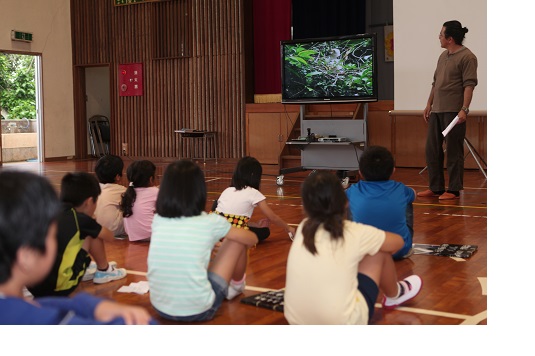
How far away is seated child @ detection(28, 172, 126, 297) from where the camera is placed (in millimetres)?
2627

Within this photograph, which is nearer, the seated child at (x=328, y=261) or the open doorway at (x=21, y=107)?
the seated child at (x=328, y=261)

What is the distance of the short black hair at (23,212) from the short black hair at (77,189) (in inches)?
67.2

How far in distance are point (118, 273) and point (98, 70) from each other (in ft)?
34.0

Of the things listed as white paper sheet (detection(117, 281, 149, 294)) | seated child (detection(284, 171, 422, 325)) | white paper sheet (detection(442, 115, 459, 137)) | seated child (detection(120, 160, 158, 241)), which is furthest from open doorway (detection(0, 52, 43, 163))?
seated child (detection(284, 171, 422, 325))

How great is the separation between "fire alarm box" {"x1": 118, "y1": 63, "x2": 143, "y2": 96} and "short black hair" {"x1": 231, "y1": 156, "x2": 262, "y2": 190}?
836 cm

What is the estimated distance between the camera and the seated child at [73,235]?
2.63m

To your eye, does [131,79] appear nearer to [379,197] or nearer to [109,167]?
[109,167]

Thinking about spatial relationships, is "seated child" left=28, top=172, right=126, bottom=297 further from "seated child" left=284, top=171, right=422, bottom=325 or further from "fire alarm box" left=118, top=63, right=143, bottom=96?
"fire alarm box" left=118, top=63, right=143, bottom=96

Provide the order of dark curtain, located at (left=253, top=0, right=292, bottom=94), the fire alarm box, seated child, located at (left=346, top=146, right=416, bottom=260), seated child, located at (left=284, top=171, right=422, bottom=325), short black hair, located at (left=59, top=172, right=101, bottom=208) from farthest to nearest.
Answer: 1. the fire alarm box
2. dark curtain, located at (left=253, top=0, right=292, bottom=94)
3. seated child, located at (left=346, top=146, right=416, bottom=260)
4. short black hair, located at (left=59, top=172, right=101, bottom=208)
5. seated child, located at (left=284, top=171, right=422, bottom=325)

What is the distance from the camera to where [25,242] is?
47.1 inches

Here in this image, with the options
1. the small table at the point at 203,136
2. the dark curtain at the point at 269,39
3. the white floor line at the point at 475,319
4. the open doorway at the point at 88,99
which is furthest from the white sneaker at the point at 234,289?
the open doorway at the point at 88,99

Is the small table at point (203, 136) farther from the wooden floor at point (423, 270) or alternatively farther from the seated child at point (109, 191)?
the seated child at point (109, 191)

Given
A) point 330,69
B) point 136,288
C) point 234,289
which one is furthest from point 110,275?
point 330,69
